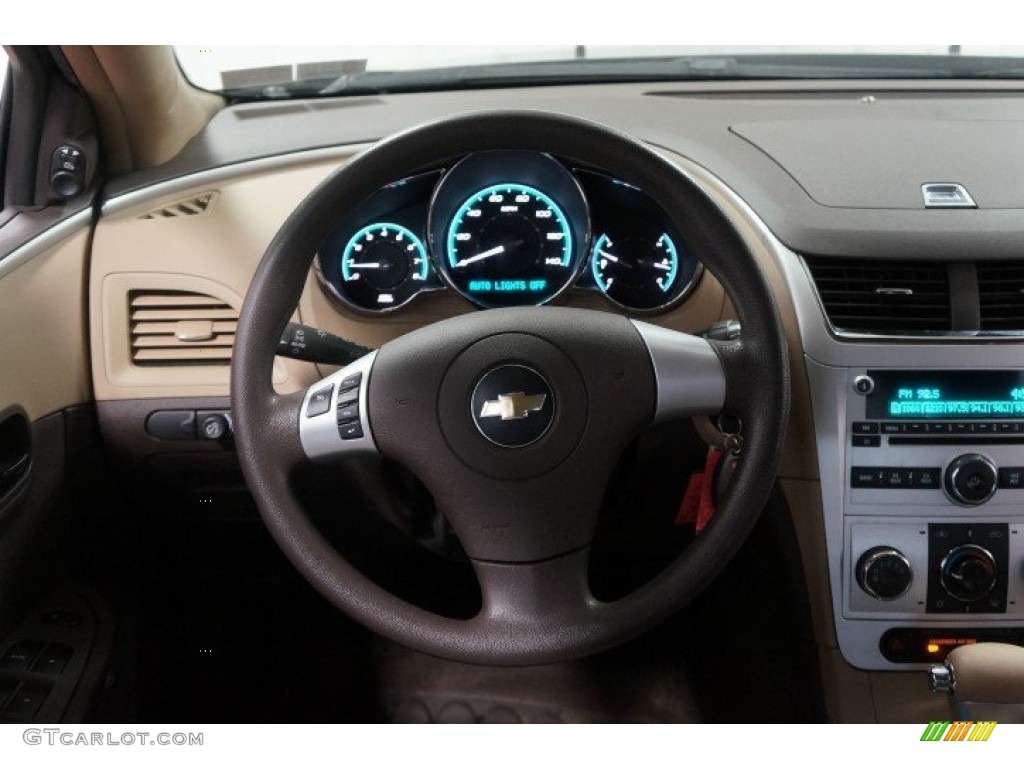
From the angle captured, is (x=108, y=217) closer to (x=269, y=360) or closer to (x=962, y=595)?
(x=269, y=360)

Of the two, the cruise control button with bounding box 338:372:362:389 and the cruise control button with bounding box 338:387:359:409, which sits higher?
the cruise control button with bounding box 338:372:362:389

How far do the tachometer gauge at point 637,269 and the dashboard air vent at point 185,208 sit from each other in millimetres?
580

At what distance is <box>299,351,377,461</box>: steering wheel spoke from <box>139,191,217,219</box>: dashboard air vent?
51 cm

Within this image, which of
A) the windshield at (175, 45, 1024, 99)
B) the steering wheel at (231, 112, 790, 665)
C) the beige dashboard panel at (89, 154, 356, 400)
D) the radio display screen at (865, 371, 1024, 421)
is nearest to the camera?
the steering wheel at (231, 112, 790, 665)

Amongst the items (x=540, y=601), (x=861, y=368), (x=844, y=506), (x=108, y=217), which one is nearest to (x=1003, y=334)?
(x=861, y=368)

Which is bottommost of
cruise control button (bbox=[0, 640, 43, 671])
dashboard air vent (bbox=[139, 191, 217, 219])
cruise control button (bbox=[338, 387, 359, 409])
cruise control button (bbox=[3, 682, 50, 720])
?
cruise control button (bbox=[3, 682, 50, 720])

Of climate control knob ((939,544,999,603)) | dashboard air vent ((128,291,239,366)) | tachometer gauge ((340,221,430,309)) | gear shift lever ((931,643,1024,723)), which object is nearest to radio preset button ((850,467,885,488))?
climate control knob ((939,544,999,603))

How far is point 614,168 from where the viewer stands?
4.10ft

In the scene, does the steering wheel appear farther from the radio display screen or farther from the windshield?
the windshield

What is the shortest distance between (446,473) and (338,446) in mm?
126

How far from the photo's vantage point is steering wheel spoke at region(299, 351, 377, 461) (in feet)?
4.07

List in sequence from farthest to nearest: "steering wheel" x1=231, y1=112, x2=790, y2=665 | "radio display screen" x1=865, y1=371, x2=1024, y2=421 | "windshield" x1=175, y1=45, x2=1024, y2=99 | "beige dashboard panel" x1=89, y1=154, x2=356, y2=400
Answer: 1. "windshield" x1=175, y1=45, x2=1024, y2=99
2. "beige dashboard panel" x1=89, y1=154, x2=356, y2=400
3. "radio display screen" x1=865, y1=371, x2=1024, y2=421
4. "steering wheel" x1=231, y1=112, x2=790, y2=665

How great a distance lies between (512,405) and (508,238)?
0.36 m

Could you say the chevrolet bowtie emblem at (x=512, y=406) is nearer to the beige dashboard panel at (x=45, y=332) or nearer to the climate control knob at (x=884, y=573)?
the climate control knob at (x=884, y=573)
